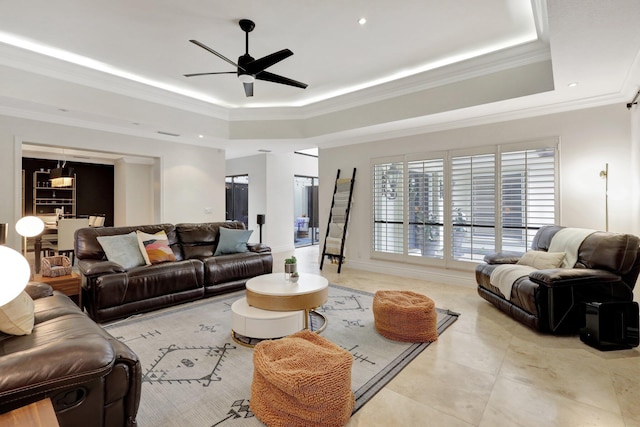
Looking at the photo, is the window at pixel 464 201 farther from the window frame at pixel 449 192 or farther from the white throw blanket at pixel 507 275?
the white throw blanket at pixel 507 275

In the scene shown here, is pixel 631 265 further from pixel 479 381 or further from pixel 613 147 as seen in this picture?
pixel 479 381

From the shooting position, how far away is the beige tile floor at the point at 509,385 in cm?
185

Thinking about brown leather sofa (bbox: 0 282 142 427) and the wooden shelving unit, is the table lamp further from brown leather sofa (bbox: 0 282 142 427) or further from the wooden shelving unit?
the wooden shelving unit

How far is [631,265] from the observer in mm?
2859

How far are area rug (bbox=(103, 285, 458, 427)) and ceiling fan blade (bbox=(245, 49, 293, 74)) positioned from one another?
2.60 metres

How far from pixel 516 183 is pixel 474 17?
2311mm

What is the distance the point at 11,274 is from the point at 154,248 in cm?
354

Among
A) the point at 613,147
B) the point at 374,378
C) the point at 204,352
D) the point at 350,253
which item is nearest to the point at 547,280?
the point at 374,378

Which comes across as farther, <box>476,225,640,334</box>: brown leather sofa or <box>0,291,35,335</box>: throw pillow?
<box>476,225,640,334</box>: brown leather sofa

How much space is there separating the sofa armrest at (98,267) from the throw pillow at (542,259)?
459cm

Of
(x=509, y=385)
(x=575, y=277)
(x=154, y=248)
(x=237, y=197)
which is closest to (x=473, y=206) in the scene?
(x=575, y=277)

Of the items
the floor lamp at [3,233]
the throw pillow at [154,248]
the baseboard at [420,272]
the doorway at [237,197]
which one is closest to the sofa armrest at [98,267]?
the throw pillow at [154,248]

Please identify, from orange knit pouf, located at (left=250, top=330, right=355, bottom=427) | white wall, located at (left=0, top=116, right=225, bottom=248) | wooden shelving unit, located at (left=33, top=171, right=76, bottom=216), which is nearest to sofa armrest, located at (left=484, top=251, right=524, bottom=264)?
orange knit pouf, located at (left=250, top=330, right=355, bottom=427)

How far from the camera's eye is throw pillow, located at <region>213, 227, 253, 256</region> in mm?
4746
